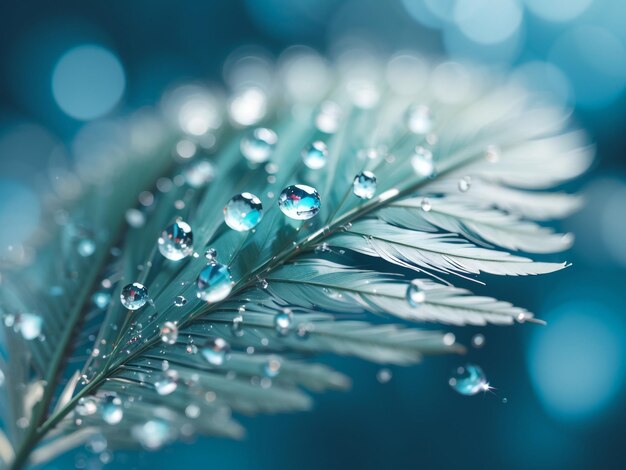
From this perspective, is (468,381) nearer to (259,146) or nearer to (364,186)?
(364,186)

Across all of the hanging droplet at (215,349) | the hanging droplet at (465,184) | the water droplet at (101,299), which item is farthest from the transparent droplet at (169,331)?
the hanging droplet at (465,184)

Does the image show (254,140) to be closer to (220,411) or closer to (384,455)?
(220,411)

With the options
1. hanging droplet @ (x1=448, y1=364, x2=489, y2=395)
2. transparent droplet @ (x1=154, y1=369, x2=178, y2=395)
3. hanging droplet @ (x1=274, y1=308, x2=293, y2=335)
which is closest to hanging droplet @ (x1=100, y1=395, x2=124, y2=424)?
transparent droplet @ (x1=154, y1=369, x2=178, y2=395)

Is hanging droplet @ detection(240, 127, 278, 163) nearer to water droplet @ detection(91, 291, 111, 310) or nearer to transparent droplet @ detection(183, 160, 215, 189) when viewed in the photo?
transparent droplet @ detection(183, 160, 215, 189)

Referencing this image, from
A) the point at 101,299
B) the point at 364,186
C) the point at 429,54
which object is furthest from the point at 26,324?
the point at 429,54

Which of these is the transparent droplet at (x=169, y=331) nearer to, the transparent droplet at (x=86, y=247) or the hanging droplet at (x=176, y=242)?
the hanging droplet at (x=176, y=242)
